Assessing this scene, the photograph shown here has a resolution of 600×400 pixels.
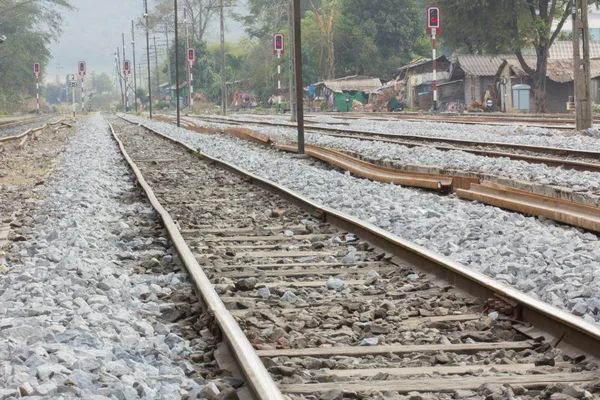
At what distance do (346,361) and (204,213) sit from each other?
534 cm

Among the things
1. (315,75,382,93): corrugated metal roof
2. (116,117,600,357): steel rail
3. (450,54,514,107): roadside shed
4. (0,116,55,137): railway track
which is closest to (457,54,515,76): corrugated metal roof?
(450,54,514,107): roadside shed

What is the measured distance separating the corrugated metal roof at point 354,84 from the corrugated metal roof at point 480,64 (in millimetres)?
14214

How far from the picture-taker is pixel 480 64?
170ft

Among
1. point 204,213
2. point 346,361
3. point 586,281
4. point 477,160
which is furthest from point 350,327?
point 477,160

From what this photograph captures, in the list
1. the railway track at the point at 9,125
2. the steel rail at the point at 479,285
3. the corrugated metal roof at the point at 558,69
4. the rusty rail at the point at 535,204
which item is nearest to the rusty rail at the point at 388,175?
the rusty rail at the point at 535,204

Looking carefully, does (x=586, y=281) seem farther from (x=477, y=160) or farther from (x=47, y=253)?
(x=477, y=160)

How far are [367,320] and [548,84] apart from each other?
45687 mm

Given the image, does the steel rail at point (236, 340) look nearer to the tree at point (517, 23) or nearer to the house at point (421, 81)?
the tree at point (517, 23)

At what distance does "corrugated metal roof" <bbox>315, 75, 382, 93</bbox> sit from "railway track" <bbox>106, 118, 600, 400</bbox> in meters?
57.7

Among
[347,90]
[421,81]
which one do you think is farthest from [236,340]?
[347,90]

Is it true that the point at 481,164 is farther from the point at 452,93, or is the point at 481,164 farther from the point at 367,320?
the point at 452,93

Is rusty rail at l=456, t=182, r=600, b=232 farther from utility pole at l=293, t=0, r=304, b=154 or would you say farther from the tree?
the tree

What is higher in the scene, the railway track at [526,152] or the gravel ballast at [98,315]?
the railway track at [526,152]

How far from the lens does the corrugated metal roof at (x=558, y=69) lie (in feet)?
150
